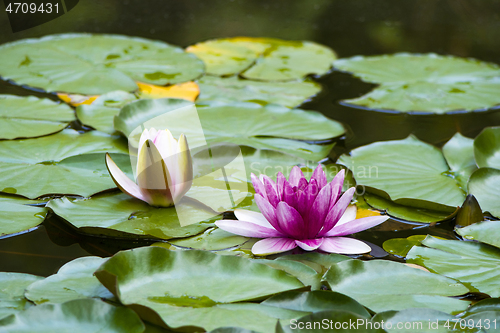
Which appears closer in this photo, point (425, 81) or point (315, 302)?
point (315, 302)

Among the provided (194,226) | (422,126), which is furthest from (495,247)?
(422,126)

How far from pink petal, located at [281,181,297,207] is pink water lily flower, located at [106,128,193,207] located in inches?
12.9

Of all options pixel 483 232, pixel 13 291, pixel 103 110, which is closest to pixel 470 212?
pixel 483 232

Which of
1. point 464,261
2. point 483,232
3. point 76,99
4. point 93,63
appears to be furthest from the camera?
point 93,63

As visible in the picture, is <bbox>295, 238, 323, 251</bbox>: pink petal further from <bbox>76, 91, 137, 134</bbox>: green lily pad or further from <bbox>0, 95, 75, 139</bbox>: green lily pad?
<bbox>0, 95, 75, 139</bbox>: green lily pad

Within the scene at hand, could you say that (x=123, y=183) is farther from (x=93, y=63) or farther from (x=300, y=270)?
(x=93, y=63)

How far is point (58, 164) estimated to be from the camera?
5.02ft

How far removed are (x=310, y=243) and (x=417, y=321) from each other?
34cm

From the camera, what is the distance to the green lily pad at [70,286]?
0.97 meters

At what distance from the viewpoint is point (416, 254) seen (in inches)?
46.5

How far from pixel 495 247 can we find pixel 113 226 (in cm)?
102

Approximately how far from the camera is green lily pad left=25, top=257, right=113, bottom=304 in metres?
0.97

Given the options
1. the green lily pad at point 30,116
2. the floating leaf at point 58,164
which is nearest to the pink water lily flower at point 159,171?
the floating leaf at point 58,164

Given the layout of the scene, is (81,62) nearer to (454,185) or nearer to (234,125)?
(234,125)
